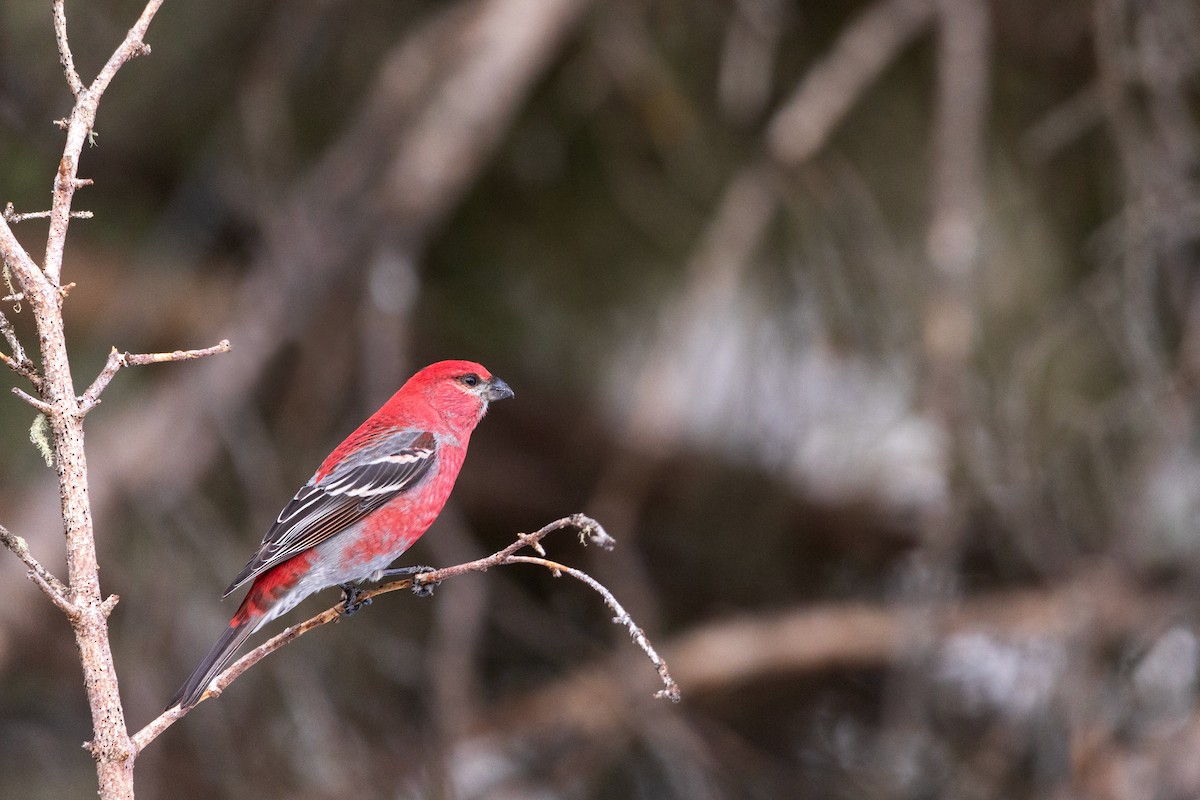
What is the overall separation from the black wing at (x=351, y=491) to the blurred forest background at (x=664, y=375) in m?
1.83

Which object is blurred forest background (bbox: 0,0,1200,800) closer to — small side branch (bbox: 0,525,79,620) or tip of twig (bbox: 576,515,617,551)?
tip of twig (bbox: 576,515,617,551)

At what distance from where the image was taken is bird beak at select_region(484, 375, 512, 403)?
2896mm

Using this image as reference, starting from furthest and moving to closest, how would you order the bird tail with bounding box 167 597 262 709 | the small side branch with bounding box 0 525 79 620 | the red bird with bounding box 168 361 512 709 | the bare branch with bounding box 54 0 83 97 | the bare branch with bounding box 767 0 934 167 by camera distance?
the bare branch with bounding box 767 0 934 167
the red bird with bounding box 168 361 512 709
the bird tail with bounding box 167 597 262 709
the bare branch with bounding box 54 0 83 97
the small side branch with bounding box 0 525 79 620

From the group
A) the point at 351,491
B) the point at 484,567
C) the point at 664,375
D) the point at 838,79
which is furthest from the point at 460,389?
the point at 838,79

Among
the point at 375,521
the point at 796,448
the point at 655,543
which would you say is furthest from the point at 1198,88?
the point at 375,521

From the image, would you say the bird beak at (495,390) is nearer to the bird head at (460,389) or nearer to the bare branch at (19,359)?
the bird head at (460,389)

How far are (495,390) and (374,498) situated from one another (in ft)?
1.40

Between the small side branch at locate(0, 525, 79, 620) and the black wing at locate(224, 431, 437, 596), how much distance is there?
104 centimetres

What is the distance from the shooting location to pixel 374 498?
8.79ft

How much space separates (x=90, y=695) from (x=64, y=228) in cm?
49

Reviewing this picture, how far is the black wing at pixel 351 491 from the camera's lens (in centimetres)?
248

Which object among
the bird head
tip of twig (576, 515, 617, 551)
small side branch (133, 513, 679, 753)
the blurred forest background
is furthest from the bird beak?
the blurred forest background

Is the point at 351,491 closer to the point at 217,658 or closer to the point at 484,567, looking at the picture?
the point at 217,658

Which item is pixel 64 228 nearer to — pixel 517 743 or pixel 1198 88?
pixel 517 743
